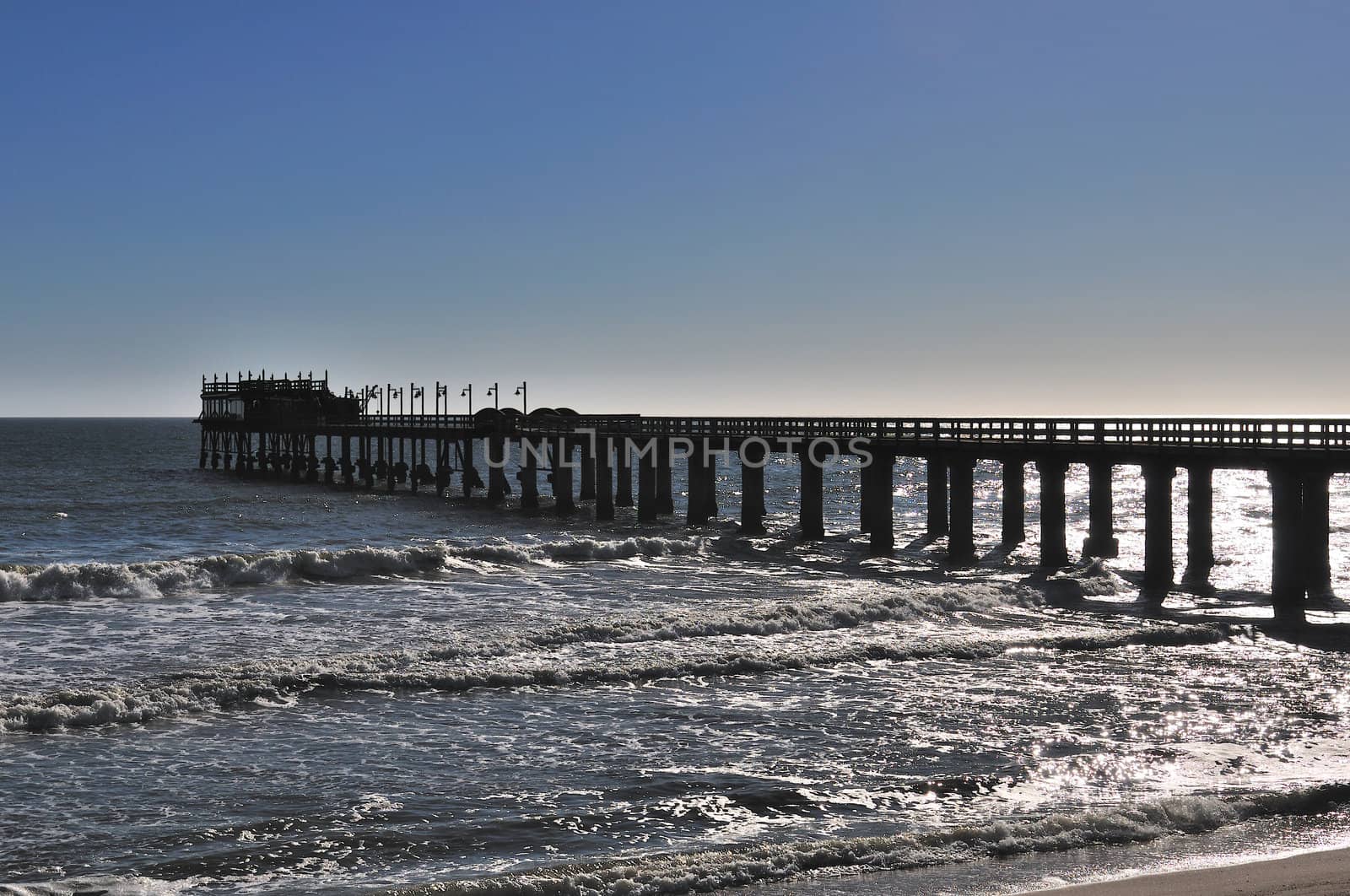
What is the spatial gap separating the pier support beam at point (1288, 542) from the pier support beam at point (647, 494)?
24.4 meters

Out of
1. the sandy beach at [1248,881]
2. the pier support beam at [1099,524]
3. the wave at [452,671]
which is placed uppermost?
the pier support beam at [1099,524]

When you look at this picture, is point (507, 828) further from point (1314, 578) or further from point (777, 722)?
point (1314, 578)

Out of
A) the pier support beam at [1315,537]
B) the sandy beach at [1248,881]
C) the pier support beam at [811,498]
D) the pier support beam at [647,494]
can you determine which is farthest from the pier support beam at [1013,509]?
the sandy beach at [1248,881]

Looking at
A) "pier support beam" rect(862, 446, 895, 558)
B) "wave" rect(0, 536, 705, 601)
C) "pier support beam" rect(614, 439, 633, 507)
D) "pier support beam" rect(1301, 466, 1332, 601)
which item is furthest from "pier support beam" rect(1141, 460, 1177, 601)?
"pier support beam" rect(614, 439, 633, 507)

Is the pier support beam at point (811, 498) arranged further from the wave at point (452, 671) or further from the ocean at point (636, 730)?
the wave at point (452, 671)

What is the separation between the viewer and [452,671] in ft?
55.4

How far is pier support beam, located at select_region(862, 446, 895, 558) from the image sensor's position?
34.4m

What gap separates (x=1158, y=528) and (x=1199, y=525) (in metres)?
1.52

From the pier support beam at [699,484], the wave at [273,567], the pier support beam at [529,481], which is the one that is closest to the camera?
the wave at [273,567]

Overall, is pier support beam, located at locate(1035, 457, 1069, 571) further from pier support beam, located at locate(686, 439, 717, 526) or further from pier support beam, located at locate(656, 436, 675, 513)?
pier support beam, located at locate(656, 436, 675, 513)

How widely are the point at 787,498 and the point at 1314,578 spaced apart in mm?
44617

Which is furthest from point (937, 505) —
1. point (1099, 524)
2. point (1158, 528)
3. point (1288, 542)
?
point (1288, 542)

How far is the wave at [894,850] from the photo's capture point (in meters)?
8.65

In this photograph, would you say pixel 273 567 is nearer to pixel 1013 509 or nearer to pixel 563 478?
pixel 1013 509
